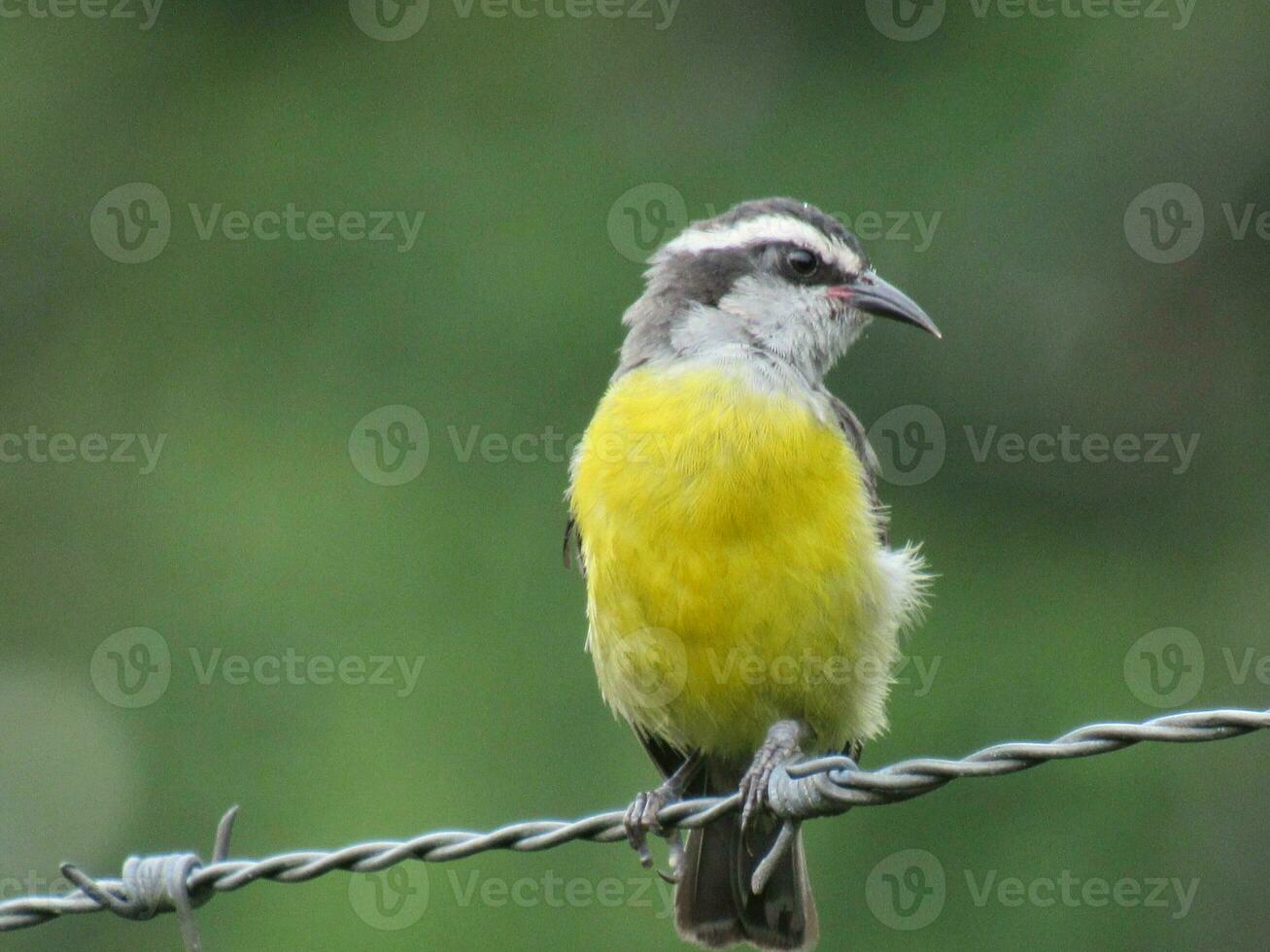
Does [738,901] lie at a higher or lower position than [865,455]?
lower

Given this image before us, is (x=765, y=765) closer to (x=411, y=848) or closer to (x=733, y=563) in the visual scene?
(x=733, y=563)

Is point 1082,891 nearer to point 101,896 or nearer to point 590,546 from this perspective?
point 590,546

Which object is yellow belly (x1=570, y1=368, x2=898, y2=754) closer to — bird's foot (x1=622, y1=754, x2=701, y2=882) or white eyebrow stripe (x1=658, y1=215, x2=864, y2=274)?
bird's foot (x1=622, y1=754, x2=701, y2=882)

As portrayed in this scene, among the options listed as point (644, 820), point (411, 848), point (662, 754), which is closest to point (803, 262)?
point (662, 754)

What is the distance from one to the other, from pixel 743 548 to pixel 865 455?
0.81 m

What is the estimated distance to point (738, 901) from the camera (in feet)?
20.3

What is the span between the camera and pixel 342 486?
405 inches

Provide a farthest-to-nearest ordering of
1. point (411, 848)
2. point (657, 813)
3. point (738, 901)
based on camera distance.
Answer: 1. point (738, 901)
2. point (657, 813)
3. point (411, 848)

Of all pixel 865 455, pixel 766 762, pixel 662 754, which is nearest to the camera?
pixel 766 762

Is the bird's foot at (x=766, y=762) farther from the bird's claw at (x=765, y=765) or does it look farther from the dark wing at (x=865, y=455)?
the dark wing at (x=865, y=455)

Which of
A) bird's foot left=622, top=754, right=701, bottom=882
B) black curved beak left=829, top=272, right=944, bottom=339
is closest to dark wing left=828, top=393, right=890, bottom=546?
black curved beak left=829, top=272, right=944, bottom=339

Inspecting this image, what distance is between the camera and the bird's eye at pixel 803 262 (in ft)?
21.6

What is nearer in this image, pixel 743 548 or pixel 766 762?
pixel 766 762

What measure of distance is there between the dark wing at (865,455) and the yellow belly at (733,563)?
140 millimetres
